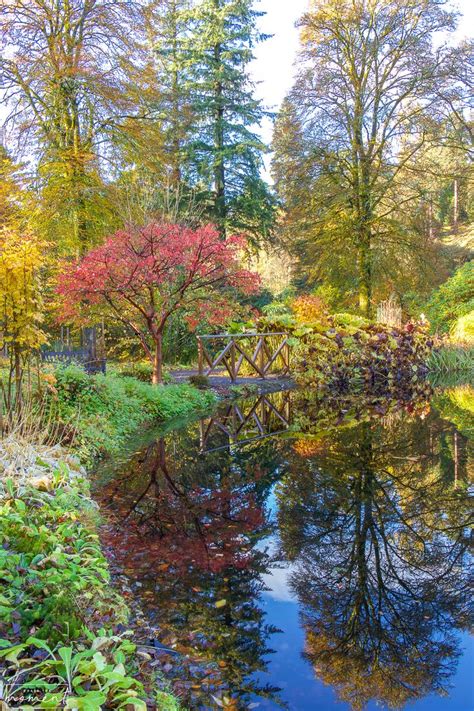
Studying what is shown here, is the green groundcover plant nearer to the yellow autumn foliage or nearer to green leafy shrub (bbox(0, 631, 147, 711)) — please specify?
green leafy shrub (bbox(0, 631, 147, 711))

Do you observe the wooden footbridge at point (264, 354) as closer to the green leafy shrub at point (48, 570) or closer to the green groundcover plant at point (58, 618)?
the green leafy shrub at point (48, 570)

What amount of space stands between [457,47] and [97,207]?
12.2 m

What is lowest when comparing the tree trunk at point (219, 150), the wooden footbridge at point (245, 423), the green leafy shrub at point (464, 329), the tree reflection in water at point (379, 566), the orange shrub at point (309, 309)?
the tree reflection in water at point (379, 566)

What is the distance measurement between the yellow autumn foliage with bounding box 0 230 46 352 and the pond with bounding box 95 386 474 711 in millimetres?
1583

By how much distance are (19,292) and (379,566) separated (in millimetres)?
3969

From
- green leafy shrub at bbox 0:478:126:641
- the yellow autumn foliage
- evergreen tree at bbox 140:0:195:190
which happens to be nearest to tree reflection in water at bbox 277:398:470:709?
green leafy shrub at bbox 0:478:126:641

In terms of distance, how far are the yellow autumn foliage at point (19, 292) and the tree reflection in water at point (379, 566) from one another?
2934 millimetres

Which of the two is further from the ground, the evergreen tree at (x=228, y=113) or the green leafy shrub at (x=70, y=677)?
the evergreen tree at (x=228, y=113)

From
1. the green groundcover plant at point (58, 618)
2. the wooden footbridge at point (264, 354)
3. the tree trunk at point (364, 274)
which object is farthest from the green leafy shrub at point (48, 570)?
the tree trunk at point (364, 274)

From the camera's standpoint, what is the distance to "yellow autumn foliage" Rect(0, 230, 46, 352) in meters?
4.93

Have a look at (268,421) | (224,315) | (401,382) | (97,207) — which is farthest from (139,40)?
(401,382)

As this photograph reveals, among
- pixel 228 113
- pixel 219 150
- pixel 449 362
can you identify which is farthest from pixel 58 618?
pixel 228 113

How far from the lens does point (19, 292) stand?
5.00 m

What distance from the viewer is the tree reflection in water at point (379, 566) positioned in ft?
8.04
